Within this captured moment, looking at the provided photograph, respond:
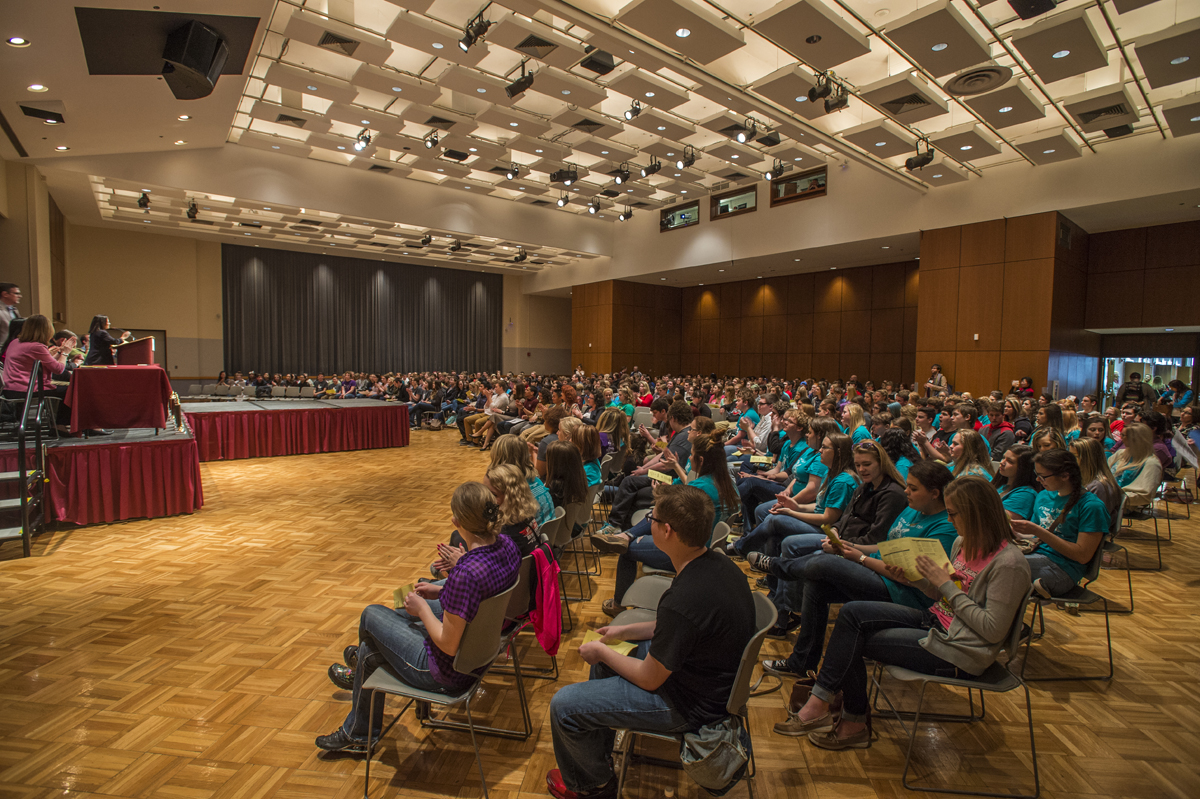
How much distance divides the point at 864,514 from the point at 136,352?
7502 millimetres

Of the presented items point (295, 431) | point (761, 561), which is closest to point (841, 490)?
point (761, 561)

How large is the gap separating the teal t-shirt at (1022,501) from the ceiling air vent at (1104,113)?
7669 millimetres

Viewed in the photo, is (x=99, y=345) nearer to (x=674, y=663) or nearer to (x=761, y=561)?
(x=761, y=561)

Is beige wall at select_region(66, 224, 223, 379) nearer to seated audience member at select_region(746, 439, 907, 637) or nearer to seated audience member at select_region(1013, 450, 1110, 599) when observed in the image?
seated audience member at select_region(746, 439, 907, 637)

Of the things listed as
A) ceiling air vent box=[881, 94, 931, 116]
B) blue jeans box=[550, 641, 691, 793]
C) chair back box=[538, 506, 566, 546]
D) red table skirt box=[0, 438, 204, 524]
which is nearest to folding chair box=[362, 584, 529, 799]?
blue jeans box=[550, 641, 691, 793]

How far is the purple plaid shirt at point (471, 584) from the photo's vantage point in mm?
2006

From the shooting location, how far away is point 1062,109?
855cm

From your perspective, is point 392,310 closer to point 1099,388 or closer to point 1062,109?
point 1062,109

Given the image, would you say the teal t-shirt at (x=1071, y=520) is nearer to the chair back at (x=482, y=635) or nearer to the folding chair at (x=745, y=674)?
the folding chair at (x=745, y=674)

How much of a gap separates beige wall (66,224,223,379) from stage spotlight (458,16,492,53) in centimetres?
1451

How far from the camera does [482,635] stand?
2.07 meters

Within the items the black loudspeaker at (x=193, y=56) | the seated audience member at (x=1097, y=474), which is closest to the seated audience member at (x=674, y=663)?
the seated audience member at (x=1097, y=474)

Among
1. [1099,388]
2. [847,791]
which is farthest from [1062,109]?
[847,791]

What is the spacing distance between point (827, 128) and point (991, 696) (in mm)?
10045
